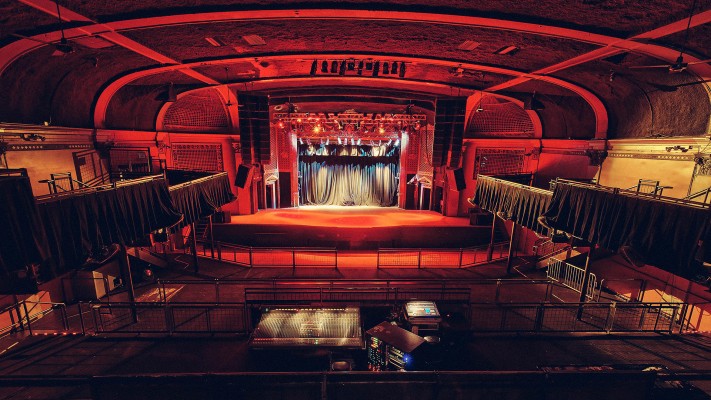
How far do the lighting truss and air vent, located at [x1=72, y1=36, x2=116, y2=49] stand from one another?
8461mm

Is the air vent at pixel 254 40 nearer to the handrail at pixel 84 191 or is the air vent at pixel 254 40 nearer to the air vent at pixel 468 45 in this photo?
the handrail at pixel 84 191

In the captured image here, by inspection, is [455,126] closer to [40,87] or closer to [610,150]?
[610,150]

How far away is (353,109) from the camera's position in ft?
55.2

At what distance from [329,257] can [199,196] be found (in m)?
5.46

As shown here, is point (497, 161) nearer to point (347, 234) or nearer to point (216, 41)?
point (347, 234)

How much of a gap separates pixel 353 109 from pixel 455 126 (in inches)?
244

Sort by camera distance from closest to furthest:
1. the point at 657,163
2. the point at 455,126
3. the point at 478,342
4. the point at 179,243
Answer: the point at 478,342, the point at 657,163, the point at 455,126, the point at 179,243

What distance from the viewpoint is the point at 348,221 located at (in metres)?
15.7

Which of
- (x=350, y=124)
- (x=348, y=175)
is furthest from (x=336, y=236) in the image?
(x=348, y=175)

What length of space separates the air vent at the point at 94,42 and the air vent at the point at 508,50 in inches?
363

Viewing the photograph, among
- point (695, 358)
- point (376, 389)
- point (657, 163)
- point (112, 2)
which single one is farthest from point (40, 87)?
point (657, 163)

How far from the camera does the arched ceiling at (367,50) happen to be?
537cm

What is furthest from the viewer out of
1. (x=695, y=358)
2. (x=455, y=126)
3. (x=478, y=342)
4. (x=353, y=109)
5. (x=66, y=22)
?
(x=353, y=109)

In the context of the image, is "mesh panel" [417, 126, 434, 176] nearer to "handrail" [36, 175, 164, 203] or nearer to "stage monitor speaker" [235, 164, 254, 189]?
"stage monitor speaker" [235, 164, 254, 189]
